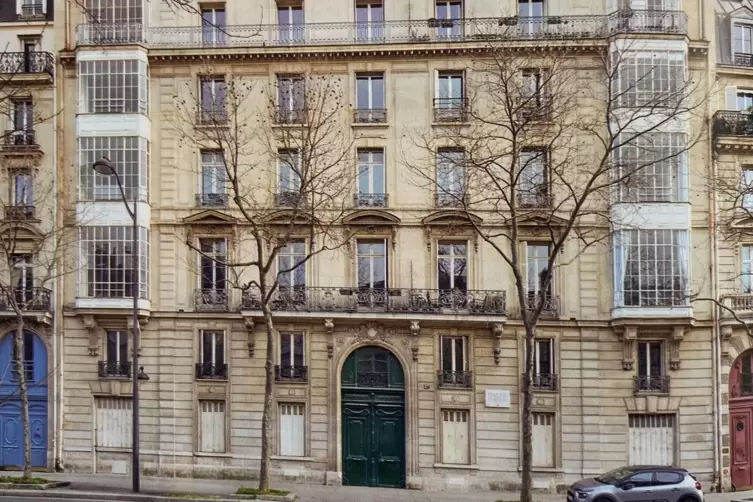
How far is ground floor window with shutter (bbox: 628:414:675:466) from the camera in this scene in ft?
79.7

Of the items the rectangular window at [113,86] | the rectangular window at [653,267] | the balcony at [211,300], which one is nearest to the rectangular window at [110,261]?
the balcony at [211,300]

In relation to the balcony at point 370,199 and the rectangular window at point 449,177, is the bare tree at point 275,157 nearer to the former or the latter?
the balcony at point 370,199

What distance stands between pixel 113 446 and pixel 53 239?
772cm

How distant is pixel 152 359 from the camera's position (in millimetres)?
25750

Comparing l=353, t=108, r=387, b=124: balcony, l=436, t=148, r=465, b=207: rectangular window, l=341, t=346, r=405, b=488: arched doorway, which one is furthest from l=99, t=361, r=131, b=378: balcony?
l=436, t=148, r=465, b=207: rectangular window

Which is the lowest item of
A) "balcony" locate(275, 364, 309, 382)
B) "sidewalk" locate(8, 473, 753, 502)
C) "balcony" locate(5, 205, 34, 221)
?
"sidewalk" locate(8, 473, 753, 502)

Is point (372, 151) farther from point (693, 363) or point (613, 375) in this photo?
point (693, 363)

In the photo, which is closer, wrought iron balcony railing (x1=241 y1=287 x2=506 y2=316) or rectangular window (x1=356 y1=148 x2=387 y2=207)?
wrought iron balcony railing (x1=241 y1=287 x2=506 y2=316)

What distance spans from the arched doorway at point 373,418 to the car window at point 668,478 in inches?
329

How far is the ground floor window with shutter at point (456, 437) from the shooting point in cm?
2472

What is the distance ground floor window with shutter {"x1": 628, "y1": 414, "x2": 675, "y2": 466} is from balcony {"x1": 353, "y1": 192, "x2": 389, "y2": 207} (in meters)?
11.1

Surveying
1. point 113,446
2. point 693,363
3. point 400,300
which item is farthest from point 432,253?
point 113,446

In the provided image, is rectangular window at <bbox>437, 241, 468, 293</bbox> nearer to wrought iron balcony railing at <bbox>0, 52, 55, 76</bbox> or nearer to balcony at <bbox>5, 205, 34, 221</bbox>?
balcony at <bbox>5, 205, 34, 221</bbox>

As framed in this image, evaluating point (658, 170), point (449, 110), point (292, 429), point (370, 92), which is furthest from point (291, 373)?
point (658, 170)
